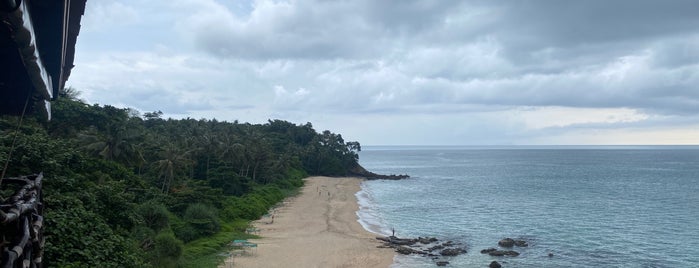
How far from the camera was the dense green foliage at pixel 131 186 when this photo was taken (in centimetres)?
1786

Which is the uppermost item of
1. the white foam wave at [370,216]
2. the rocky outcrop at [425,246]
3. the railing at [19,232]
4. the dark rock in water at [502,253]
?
the railing at [19,232]

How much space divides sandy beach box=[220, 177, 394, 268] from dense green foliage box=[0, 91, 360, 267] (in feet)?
9.16

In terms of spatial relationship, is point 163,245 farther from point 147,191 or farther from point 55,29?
point 55,29

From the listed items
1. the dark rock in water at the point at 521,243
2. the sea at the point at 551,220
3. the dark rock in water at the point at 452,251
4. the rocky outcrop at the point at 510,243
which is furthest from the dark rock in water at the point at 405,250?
the dark rock in water at the point at 521,243

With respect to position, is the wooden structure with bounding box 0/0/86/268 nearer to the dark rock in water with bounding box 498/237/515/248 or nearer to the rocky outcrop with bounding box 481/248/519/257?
the rocky outcrop with bounding box 481/248/519/257

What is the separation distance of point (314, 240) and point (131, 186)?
15659mm

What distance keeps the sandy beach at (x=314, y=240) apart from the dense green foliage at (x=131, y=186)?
2793 mm

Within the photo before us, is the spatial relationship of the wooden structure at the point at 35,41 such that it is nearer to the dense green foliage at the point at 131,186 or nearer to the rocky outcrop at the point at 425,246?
the dense green foliage at the point at 131,186

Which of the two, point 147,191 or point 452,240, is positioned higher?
point 147,191

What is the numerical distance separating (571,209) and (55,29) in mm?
69801

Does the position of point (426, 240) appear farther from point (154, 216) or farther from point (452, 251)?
point (154, 216)

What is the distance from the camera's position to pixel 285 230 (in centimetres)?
4569

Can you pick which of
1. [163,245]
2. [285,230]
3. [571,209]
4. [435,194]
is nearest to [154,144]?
[285,230]

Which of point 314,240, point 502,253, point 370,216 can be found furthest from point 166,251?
point 370,216
